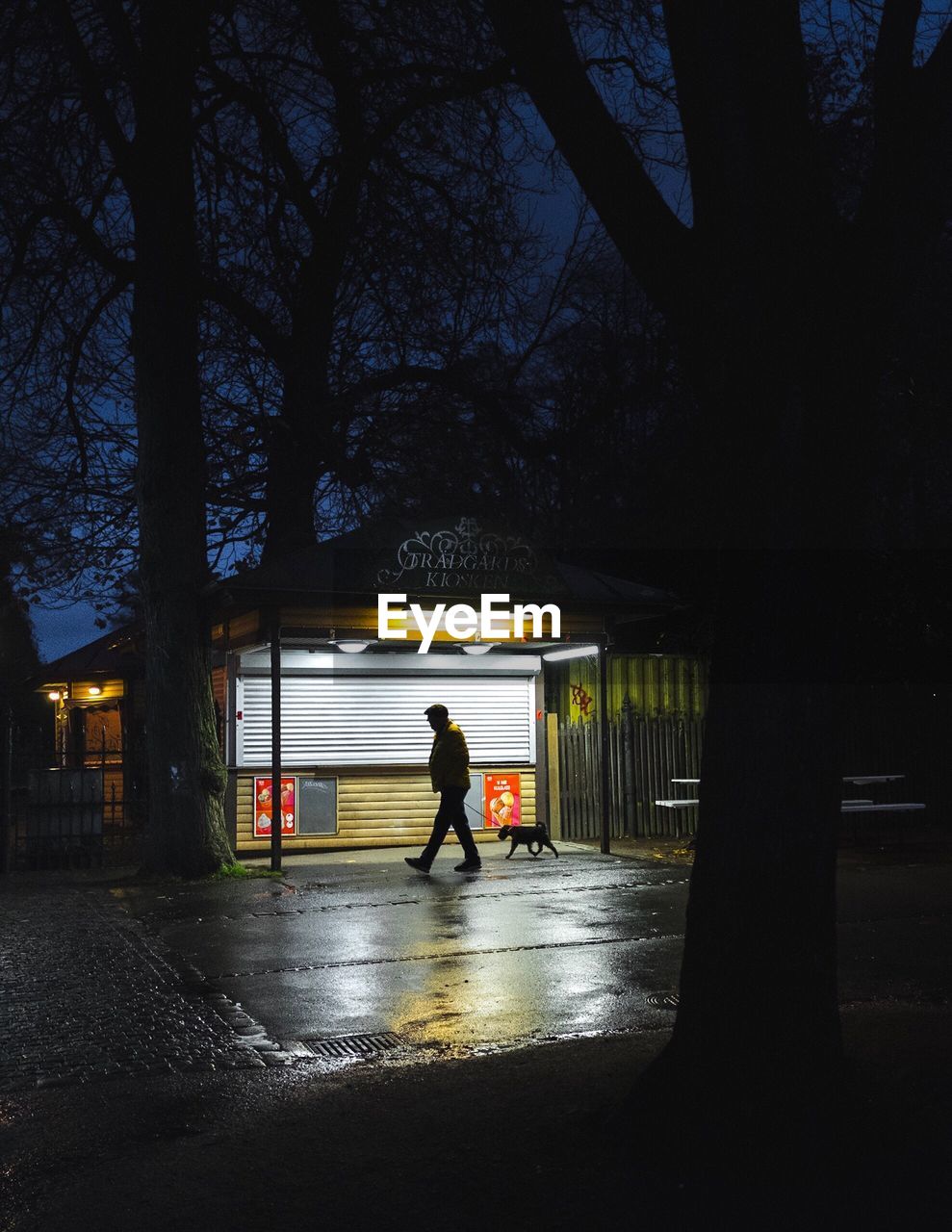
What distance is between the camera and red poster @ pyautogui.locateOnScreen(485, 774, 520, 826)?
60.4 feet

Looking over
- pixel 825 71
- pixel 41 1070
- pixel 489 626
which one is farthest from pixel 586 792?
pixel 41 1070

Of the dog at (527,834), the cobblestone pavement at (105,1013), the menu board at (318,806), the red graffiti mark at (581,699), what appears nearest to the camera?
the cobblestone pavement at (105,1013)

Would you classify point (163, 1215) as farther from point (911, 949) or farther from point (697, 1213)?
point (911, 949)

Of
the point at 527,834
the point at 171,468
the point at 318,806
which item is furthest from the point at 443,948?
the point at 318,806

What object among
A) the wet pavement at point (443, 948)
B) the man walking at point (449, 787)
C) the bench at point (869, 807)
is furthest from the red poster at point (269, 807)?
the bench at point (869, 807)

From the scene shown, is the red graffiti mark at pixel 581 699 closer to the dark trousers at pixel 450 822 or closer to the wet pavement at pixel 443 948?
the wet pavement at pixel 443 948

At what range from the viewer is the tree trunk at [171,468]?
14578 mm

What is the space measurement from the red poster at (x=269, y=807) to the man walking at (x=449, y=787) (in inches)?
99.2

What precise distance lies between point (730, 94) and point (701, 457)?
49.3 feet

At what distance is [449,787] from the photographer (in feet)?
49.6

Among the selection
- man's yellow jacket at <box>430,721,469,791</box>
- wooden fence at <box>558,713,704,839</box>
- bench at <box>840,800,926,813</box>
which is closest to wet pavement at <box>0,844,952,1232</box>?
man's yellow jacket at <box>430,721,469,791</box>

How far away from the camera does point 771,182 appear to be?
17.6ft

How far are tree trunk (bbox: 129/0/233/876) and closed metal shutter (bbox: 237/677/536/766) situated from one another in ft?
7.19

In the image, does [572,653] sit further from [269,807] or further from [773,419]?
[773,419]
